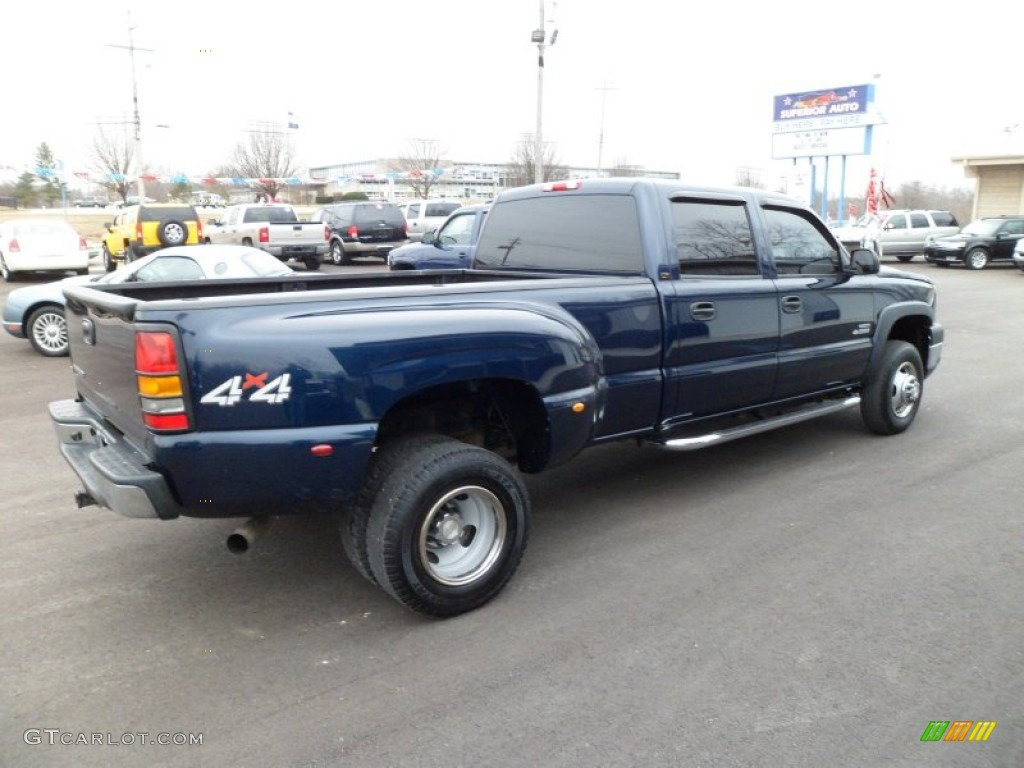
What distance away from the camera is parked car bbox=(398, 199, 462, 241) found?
26.8 m

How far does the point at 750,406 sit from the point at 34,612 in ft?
13.7

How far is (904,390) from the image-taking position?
21.1ft

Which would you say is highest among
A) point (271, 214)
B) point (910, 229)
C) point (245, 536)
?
point (271, 214)

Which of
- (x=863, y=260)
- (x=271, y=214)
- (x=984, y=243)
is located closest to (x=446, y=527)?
(x=863, y=260)

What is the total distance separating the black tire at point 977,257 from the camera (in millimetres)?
25109

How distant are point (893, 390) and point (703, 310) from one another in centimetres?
249

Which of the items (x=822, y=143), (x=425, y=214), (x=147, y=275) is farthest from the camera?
(x=822, y=143)

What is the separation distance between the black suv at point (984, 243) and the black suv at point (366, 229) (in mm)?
17172

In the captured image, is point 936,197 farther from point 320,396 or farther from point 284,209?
point 320,396

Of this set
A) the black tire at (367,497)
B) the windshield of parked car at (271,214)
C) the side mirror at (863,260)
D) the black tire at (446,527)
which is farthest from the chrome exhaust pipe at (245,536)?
the windshield of parked car at (271,214)

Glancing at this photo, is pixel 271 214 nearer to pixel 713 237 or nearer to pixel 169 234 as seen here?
pixel 169 234

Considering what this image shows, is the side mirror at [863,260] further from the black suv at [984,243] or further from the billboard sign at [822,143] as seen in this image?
the billboard sign at [822,143]

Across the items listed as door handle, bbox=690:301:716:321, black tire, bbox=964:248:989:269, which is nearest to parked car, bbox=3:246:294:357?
door handle, bbox=690:301:716:321

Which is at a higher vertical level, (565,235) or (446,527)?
(565,235)
